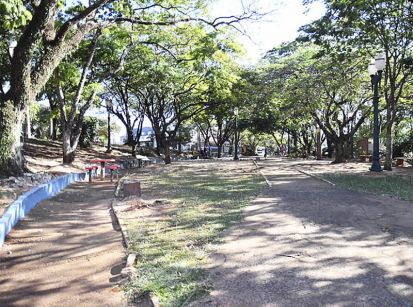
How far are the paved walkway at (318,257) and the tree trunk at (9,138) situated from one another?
646cm

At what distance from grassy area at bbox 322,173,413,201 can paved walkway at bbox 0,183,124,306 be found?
6.62m

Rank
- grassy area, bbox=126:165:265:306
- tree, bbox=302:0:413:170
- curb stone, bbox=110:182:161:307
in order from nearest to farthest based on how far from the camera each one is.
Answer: curb stone, bbox=110:182:161:307, grassy area, bbox=126:165:265:306, tree, bbox=302:0:413:170

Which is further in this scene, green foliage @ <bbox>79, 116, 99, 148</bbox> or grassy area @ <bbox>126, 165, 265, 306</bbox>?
green foliage @ <bbox>79, 116, 99, 148</bbox>

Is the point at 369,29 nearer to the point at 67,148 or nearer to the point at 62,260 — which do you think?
the point at 67,148

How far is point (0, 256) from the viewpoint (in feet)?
17.9

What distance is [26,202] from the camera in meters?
7.86

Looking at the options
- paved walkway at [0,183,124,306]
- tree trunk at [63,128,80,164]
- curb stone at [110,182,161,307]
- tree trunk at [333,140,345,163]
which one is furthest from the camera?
tree trunk at [333,140,345,163]

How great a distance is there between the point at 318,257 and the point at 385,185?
726 centimetres

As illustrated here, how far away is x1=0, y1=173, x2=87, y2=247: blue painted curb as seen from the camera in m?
6.20

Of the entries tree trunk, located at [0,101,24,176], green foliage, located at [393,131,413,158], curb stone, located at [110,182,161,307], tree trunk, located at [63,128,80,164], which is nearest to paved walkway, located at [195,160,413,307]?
curb stone, located at [110,182,161,307]

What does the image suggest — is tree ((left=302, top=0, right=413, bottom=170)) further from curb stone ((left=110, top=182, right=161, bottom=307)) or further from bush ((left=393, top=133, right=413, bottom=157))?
bush ((left=393, top=133, right=413, bottom=157))

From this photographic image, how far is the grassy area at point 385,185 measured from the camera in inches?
379

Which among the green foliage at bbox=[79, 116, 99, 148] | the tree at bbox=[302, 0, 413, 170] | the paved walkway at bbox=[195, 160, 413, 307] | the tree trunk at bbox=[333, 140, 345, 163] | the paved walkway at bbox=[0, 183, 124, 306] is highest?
the tree at bbox=[302, 0, 413, 170]

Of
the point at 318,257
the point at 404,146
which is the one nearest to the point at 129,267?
the point at 318,257
